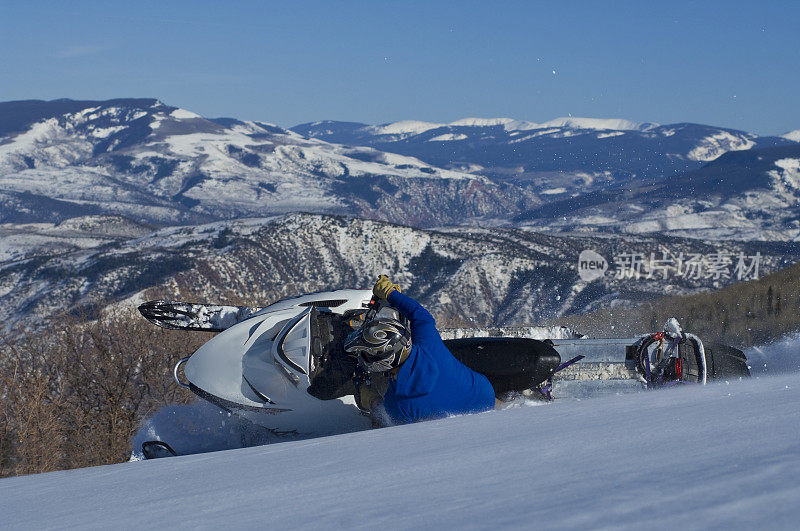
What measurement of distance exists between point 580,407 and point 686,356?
1.86 metres

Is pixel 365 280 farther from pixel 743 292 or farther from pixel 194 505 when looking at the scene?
pixel 194 505

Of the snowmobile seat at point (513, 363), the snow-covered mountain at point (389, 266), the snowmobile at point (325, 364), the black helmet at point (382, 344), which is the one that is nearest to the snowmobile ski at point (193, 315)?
the snowmobile at point (325, 364)

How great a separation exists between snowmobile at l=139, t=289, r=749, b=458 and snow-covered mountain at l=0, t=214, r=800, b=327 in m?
70.2

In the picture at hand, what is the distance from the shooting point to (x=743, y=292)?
598 inches

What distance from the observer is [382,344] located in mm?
4949

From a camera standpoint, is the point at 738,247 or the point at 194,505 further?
the point at 738,247

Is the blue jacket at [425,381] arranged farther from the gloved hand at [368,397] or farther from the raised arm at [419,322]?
the gloved hand at [368,397]

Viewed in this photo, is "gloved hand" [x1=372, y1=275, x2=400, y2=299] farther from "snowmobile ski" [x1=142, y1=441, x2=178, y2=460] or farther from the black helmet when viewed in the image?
"snowmobile ski" [x1=142, y1=441, x2=178, y2=460]

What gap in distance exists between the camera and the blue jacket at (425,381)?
16.9ft

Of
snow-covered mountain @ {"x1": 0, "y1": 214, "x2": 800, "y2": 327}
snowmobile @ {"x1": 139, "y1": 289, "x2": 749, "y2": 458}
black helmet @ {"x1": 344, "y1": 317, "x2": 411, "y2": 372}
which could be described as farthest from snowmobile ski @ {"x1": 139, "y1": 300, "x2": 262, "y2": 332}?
snow-covered mountain @ {"x1": 0, "y1": 214, "x2": 800, "y2": 327}

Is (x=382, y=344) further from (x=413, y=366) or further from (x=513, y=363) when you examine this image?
(x=513, y=363)

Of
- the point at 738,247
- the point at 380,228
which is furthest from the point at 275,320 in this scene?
the point at 738,247

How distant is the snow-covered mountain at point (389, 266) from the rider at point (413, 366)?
235 ft

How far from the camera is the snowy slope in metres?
2.16
